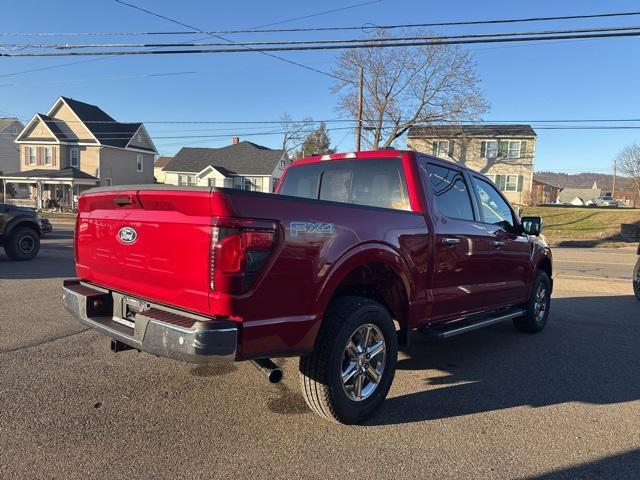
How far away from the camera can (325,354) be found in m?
3.27

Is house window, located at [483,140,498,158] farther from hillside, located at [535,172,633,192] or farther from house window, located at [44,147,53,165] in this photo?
hillside, located at [535,172,633,192]

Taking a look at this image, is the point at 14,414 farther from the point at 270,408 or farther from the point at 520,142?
the point at 520,142

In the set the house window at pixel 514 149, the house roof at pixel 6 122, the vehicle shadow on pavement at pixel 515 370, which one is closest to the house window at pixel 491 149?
the house window at pixel 514 149

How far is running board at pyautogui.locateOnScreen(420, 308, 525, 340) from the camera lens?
13.9ft

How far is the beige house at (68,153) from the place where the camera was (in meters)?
40.9

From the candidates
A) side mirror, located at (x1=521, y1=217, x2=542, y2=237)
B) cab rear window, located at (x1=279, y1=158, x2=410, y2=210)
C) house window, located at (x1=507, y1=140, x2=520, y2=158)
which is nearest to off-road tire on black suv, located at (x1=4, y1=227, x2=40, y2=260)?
cab rear window, located at (x1=279, y1=158, x2=410, y2=210)

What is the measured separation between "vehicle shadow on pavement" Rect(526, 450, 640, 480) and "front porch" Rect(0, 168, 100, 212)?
4188 centimetres

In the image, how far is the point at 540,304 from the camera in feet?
21.6

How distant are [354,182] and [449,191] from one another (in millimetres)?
903

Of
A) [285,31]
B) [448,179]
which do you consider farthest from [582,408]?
[285,31]

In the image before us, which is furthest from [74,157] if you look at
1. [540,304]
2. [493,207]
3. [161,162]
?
[161,162]

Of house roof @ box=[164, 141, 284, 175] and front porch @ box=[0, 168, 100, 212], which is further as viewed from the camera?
house roof @ box=[164, 141, 284, 175]

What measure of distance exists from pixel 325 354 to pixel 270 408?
0.83 meters

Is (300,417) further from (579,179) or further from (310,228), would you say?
(579,179)
